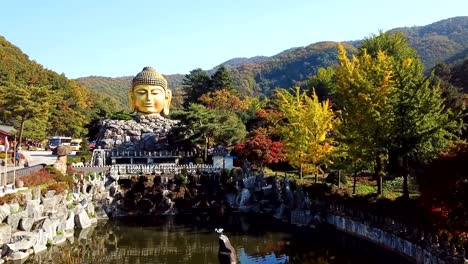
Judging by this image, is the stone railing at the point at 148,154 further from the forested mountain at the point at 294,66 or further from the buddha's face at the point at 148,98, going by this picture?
the forested mountain at the point at 294,66

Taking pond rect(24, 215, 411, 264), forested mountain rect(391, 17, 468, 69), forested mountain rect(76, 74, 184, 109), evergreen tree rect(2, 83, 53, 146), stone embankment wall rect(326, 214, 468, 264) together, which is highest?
forested mountain rect(391, 17, 468, 69)

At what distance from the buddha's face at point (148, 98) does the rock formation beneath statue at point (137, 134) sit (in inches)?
34.6

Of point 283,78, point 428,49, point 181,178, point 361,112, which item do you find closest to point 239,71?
point 283,78

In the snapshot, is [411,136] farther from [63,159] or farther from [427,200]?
[63,159]

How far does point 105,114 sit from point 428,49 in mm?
97932

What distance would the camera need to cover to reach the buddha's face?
143 feet

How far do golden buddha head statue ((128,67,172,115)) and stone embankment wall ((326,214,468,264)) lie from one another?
23.1 m

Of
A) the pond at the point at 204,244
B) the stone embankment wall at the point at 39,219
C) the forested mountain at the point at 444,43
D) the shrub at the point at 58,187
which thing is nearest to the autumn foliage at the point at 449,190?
the pond at the point at 204,244

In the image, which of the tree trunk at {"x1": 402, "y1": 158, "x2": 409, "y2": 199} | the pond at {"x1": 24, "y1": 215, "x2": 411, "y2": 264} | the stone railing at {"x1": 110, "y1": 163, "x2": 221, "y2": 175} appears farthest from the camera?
the stone railing at {"x1": 110, "y1": 163, "x2": 221, "y2": 175}

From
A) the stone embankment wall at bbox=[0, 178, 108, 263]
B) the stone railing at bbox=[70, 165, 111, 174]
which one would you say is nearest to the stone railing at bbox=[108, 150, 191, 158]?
the stone railing at bbox=[70, 165, 111, 174]

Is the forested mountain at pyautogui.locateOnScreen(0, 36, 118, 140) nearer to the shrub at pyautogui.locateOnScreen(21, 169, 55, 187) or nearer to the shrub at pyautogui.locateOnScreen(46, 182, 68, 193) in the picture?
the shrub at pyautogui.locateOnScreen(21, 169, 55, 187)

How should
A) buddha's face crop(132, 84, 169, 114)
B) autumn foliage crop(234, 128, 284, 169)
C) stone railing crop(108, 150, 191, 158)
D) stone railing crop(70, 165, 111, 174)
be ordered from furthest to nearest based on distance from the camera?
buddha's face crop(132, 84, 169, 114)
stone railing crop(108, 150, 191, 158)
autumn foliage crop(234, 128, 284, 169)
stone railing crop(70, 165, 111, 174)

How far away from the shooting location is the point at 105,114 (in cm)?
5244

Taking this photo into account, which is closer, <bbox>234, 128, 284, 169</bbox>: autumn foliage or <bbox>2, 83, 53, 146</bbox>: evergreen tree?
<bbox>234, 128, 284, 169</bbox>: autumn foliage
